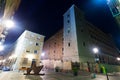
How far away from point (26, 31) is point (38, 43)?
224 inches

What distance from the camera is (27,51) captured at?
26438 millimetres

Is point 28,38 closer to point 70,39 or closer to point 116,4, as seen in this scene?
point 70,39

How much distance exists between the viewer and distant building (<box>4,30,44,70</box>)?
2434 cm

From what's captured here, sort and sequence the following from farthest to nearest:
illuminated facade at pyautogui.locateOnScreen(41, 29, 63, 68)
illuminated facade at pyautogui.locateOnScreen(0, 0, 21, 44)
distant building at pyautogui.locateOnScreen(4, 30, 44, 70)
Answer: illuminated facade at pyautogui.locateOnScreen(41, 29, 63, 68) < distant building at pyautogui.locateOnScreen(4, 30, 44, 70) < illuminated facade at pyautogui.locateOnScreen(0, 0, 21, 44)

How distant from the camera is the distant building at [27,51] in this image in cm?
2434

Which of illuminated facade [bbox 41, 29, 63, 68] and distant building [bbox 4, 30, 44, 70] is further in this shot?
illuminated facade [bbox 41, 29, 63, 68]

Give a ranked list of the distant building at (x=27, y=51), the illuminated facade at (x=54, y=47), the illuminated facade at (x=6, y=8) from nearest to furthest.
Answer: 1. the illuminated facade at (x=6, y=8)
2. the distant building at (x=27, y=51)
3. the illuminated facade at (x=54, y=47)

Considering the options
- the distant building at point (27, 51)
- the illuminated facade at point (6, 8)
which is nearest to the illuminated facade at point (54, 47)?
the distant building at point (27, 51)

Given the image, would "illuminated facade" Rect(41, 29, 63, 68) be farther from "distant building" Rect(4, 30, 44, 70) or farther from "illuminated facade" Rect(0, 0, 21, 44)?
"illuminated facade" Rect(0, 0, 21, 44)

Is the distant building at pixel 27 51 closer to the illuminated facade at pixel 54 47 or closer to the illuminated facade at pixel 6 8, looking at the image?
the illuminated facade at pixel 54 47

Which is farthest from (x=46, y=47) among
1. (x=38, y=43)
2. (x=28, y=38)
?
(x=28, y=38)

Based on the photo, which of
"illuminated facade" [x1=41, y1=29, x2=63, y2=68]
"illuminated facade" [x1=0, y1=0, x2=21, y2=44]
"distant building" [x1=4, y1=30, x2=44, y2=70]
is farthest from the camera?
"illuminated facade" [x1=41, y1=29, x2=63, y2=68]

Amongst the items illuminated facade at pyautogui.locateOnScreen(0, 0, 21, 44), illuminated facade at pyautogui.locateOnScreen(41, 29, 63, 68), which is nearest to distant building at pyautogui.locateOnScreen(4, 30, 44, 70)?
illuminated facade at pyautogui.locateOnScreen(41, 29, 63, 68)

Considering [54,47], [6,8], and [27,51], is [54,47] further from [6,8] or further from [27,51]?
[6,8]
